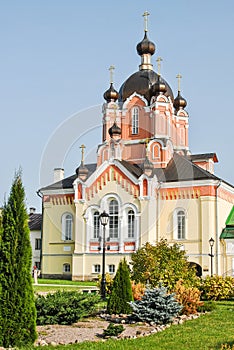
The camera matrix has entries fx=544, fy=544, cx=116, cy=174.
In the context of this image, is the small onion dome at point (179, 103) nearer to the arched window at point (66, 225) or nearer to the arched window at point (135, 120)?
the arched window at point (135, 120)

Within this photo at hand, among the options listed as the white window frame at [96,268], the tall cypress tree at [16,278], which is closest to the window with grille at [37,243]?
the white window frame at [96,268]

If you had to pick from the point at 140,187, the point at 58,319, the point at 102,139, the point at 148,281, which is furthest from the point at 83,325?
the point at 102,139

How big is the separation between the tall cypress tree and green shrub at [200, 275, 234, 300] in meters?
11.8

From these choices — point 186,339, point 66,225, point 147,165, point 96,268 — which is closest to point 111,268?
point 96,268

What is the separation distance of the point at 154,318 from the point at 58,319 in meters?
2.26

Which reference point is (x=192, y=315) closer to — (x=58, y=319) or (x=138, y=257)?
(x=58, y=319)

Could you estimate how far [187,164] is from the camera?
36.1 m

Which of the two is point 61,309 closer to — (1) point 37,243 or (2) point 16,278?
(2) point 16,278

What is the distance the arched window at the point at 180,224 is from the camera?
3484cm

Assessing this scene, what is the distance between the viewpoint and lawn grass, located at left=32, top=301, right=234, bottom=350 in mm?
9953

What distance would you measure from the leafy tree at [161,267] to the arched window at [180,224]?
14.7m

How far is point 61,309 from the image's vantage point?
496 inches

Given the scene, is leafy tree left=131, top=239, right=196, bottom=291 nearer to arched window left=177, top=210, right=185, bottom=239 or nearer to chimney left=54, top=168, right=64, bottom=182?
arched window left=177, top=210, right=185, bottom=239

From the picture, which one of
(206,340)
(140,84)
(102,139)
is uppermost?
(140,84)
